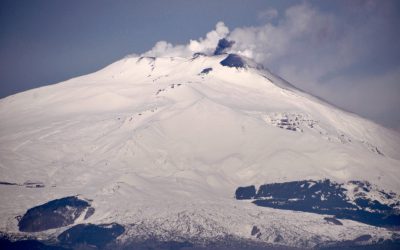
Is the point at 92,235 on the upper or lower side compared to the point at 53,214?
lower

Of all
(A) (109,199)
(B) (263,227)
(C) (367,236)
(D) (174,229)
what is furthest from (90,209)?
(C) (367,236)

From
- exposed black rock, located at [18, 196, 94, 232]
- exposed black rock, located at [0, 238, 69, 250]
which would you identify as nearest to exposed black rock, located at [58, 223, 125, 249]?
exposed black rock, located at [0, 238, 69, 250]

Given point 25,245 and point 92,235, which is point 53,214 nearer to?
point 25,245

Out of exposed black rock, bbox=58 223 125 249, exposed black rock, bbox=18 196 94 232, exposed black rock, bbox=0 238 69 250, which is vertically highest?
exposed black rock, bbox=18 196 94 232

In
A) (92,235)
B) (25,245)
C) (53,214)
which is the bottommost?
(25,245)

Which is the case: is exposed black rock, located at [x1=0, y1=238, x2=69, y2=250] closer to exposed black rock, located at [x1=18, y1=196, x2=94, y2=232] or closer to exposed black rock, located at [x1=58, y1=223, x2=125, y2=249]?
exposed black rock, located at [x1=58, y1=223, x2=125, y2=249]

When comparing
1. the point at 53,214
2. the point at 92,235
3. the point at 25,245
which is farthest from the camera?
the point at 53,214

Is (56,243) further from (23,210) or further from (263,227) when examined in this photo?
(263,227)

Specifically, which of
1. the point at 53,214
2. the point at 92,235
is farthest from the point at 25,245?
the point at 92,235
